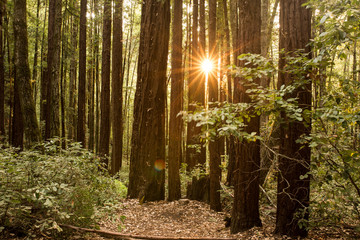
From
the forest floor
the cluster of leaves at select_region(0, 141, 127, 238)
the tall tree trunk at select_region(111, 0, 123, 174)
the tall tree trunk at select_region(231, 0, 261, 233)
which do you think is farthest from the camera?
the tall tree trunk at select_region(111, 0, 123, 174)

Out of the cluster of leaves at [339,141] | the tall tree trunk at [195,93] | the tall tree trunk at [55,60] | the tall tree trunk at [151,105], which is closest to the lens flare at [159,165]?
the tall tree trunk at [151,105]

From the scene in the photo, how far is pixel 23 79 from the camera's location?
7.59 m

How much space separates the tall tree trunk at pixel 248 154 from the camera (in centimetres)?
521

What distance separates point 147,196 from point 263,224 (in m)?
3.90

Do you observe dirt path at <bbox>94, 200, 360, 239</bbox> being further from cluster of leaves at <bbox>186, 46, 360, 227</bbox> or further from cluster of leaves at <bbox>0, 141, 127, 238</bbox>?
cluster of leaves at <bbox>186, 46, 360, 227</bbox>

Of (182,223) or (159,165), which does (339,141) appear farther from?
(159,165)

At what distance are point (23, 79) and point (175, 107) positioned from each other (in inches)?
184

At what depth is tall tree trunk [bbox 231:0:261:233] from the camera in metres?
5.21

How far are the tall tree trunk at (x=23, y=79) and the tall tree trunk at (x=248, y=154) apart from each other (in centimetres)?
567

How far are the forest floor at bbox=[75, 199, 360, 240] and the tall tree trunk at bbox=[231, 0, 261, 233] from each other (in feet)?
0.93

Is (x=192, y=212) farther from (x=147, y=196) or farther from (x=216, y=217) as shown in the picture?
(x=147, y=196)

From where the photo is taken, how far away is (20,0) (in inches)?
299

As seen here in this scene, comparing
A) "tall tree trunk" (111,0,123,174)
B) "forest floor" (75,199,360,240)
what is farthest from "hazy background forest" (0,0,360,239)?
"tall tree trunk" (111,0,123,174)

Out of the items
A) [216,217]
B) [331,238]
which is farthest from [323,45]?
[216,217]
